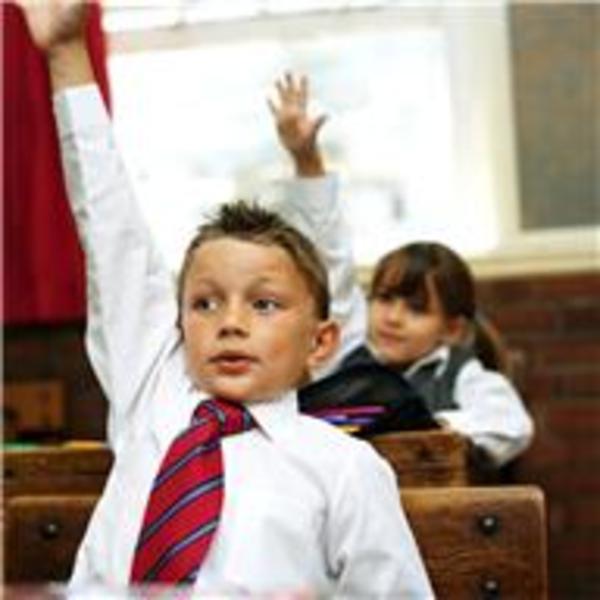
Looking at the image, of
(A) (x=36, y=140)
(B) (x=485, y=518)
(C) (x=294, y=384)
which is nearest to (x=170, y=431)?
(C) (x=294, y=384)

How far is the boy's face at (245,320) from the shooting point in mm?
1258

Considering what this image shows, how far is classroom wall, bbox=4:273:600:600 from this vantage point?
2.93 meters

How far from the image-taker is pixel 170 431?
50.4 inches

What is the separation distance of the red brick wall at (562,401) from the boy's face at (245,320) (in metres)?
1.71

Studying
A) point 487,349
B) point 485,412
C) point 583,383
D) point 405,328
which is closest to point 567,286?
point 583,383

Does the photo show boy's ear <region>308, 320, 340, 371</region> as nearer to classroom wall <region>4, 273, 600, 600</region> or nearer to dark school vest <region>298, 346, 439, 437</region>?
Answer: dark school vest <region>298, 346, 439, 437</region>

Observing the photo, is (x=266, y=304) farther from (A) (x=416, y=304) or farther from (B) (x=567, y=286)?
(B) (x=567, y=286)

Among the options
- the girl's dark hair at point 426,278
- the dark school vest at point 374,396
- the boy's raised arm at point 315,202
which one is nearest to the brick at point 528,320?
the girl's dark hair at point 426,278

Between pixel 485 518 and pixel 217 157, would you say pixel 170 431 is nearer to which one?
pixel 485 518

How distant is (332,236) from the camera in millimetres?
1992

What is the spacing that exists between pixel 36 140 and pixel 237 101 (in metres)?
0.55

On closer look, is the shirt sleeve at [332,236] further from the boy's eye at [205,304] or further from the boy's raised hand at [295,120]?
the boy's eye at [205,304]

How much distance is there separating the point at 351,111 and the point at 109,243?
70.9 inches

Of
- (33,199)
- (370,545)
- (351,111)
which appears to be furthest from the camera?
(351,111)
